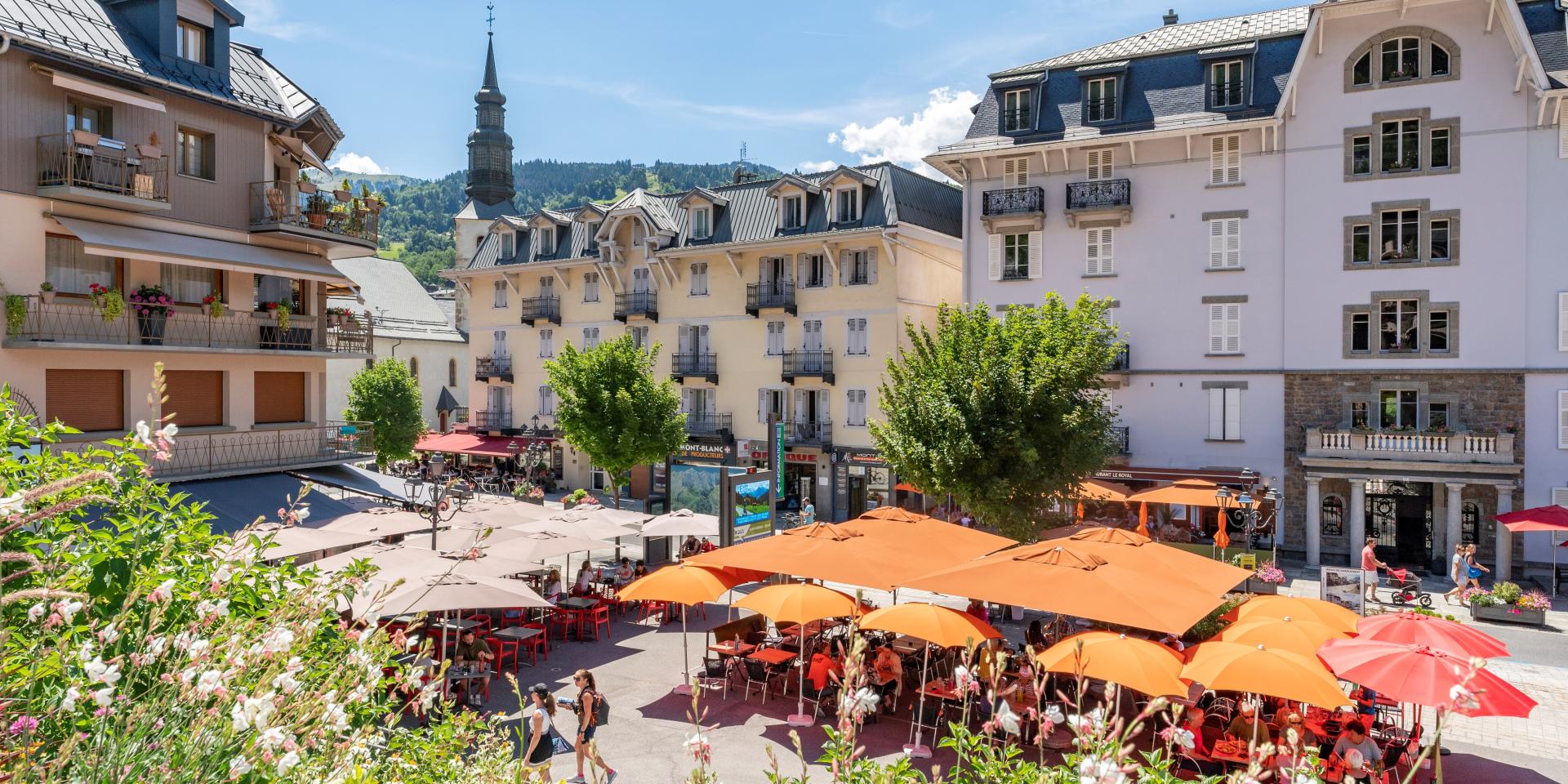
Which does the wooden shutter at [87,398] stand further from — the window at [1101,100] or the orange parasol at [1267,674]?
the window at [1101,100]

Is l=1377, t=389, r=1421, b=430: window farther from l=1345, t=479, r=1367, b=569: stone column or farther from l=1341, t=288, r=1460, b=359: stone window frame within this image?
l=1345, t=479, r=1367, b=569: stone column

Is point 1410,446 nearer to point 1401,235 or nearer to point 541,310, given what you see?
point 1401,235

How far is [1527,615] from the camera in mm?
20922

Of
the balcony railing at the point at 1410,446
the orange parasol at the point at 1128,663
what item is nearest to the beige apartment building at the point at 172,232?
the orange parasol at the point at 1128,663

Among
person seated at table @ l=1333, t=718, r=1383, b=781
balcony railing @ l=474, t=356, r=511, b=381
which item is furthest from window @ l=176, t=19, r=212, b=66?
balcony railing @ l=474, t=356, r=511, b=381

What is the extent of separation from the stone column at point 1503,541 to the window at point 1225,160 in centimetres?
1164

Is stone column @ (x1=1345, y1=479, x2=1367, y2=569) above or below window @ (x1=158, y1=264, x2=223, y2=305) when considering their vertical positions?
below

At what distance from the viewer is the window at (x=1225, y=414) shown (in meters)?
30.5

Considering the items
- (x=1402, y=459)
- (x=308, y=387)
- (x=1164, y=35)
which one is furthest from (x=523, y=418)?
(x=1402, y=459)

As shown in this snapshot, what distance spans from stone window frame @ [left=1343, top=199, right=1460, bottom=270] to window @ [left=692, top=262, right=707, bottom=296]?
80.9ft

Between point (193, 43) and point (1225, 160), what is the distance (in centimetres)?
2939

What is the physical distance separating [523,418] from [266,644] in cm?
4724

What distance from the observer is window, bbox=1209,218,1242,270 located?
30.7 meters

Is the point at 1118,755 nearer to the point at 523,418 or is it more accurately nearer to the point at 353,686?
Answer: the point at 353,686
